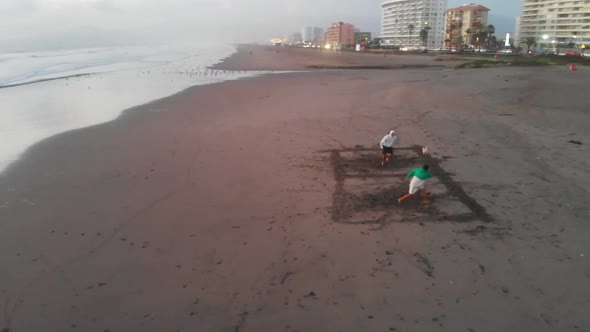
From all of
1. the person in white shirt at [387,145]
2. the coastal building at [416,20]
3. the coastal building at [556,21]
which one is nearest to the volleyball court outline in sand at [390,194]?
the person in white shirt at [387,145]

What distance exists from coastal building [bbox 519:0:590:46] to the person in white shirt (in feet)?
422

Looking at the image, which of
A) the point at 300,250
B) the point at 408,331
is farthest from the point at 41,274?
the point at 408,331

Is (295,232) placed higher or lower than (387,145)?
lower

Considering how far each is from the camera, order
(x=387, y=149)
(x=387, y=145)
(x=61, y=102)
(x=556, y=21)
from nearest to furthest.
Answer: (x=387, y=145)
(x=387, y=149)
(x=61, y=102)
(x=556, y=21)

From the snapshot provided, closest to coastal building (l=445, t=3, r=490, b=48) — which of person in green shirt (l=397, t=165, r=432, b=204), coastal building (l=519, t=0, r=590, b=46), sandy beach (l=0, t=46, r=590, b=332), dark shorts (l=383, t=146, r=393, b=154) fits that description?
coastal building (l=519, t=0, r=590, b=46)

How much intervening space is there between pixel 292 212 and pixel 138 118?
11.4 meters

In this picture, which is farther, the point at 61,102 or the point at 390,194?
the point at 61,102

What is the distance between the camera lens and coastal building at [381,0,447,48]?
15375cm

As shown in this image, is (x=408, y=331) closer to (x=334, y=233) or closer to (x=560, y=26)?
(x=334, y=233)

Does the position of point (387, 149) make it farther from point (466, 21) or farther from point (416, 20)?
point (416, 20)

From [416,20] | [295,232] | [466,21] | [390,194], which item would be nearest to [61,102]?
[295,232]

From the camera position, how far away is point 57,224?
7090mm

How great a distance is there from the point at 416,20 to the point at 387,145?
6567 inches

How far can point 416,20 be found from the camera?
157 m
